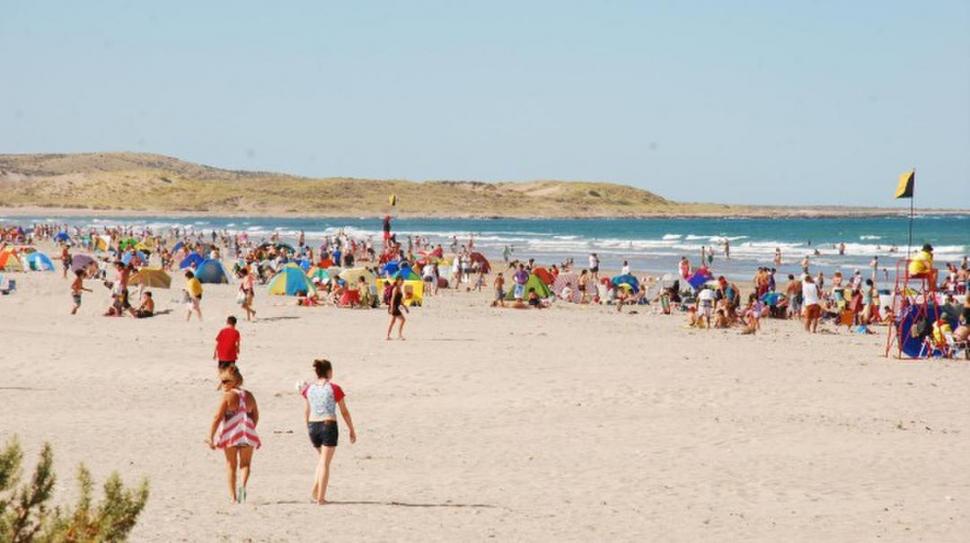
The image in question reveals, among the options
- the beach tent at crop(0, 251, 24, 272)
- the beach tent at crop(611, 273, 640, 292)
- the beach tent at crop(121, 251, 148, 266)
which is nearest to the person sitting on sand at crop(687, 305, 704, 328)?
the beach tent at crop(611, 273, 640, 292)

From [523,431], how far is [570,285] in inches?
750

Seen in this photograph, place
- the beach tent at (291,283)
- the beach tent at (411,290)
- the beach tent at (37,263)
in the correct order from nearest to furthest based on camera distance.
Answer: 1. the beach tent at (291,283)
2. the beach tent at (411,290)
3. the beach tent at (37,263)

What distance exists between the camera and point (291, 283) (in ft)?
94.3

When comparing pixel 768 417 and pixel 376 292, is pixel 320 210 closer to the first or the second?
pixel 376 292

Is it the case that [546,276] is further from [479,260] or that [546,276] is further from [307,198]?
[307,198]

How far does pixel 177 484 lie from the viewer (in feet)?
35.0

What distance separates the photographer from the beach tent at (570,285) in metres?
32.3

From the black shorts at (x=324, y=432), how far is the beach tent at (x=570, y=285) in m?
22.9

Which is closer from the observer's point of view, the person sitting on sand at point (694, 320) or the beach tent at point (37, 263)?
the person sitting on sand at point (694, 320)

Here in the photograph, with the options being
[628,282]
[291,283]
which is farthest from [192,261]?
[628,282]

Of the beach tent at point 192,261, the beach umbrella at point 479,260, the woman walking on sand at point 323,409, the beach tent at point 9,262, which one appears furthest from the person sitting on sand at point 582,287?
the woman walking on sand at point 323,409

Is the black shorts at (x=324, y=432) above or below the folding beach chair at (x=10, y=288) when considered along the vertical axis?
above

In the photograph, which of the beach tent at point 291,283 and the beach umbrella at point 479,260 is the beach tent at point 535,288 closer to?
the beach tent at point 291,283

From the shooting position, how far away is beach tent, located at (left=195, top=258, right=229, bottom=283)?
34.4 meters
